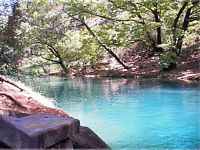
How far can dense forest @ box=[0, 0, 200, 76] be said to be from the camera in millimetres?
21000

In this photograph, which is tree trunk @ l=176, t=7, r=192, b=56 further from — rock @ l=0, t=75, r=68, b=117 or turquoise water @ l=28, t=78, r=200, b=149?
rock @ l=0, t=75, r=68, b=117

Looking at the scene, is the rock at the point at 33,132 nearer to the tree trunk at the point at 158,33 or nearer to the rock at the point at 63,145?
the rock at the point at 63,145

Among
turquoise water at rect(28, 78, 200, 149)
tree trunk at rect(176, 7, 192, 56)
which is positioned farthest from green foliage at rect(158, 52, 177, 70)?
turquoise water at rect(28, 78, 200, 149)

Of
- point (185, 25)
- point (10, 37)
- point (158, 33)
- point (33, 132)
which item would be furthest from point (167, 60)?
point (33, 132)

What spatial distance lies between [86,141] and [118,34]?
1925 cm

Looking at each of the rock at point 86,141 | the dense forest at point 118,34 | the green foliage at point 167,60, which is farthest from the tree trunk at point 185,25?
the rock at point 86,141

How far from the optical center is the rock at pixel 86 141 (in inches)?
147

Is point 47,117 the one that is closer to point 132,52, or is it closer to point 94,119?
point 94,119

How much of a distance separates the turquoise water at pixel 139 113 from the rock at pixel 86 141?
2685 millimetres

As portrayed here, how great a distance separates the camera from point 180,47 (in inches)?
856

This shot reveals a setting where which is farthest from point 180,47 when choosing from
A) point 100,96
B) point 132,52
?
point 100,96

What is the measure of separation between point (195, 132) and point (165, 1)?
13.8m

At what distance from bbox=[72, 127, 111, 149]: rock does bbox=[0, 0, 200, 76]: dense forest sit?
46.0 ft

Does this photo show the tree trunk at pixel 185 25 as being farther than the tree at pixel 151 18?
Yes
